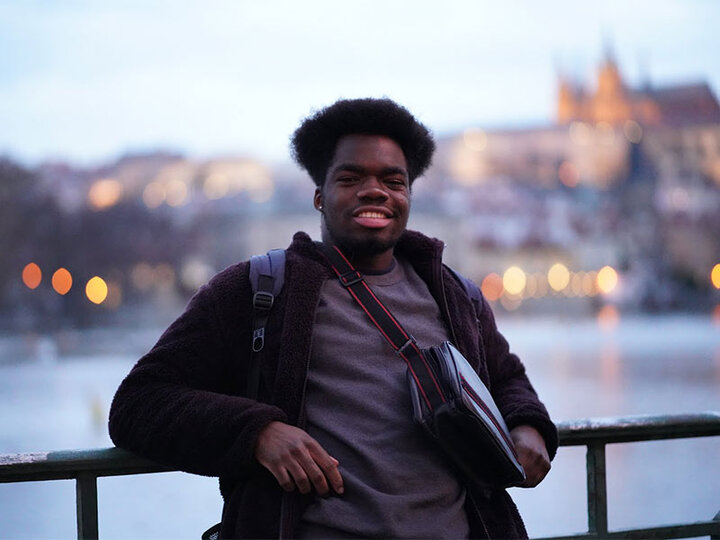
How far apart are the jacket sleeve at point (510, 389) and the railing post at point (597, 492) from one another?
300 mm

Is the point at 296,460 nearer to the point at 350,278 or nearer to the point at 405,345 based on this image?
the point at 405,345

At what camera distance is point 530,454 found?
2.24 meters

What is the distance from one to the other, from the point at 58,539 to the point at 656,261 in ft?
207

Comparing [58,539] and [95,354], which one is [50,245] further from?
[58,539]

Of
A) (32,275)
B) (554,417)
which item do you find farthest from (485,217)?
(554,417)

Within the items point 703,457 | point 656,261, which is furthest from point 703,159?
point 703,457

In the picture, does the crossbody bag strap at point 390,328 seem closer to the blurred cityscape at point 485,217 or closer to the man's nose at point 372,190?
the man's nose at point 372,190

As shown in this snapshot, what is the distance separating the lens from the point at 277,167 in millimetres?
87812

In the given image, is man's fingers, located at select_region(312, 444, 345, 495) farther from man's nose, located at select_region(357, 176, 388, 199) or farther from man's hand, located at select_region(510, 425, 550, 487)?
man's nose, located at select_region(357, 176, 388, 199)

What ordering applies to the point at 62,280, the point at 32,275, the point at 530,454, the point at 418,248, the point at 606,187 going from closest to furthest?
the point at 530,454
the point at 418,248
the point at 32,275
the point at 62,280
the point at 606,187

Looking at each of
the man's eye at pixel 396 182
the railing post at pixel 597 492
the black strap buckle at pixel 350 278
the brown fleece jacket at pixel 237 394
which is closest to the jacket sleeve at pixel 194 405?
the brown fleece jacket at pixel 237 394

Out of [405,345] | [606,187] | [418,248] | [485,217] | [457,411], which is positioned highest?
[606,187]

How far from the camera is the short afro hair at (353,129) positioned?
234 cm

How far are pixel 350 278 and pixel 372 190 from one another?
22 centimetres
